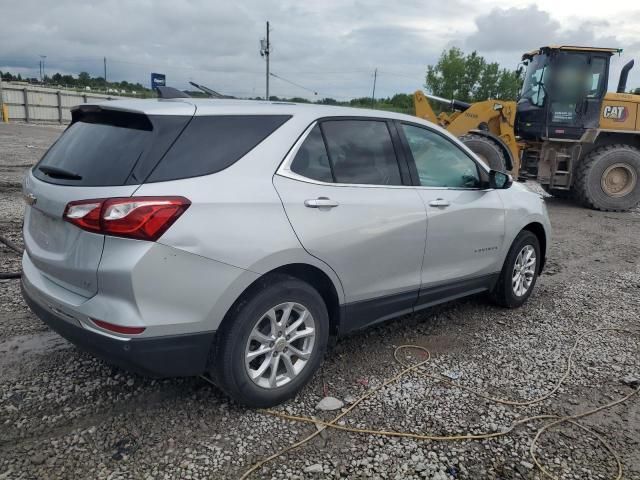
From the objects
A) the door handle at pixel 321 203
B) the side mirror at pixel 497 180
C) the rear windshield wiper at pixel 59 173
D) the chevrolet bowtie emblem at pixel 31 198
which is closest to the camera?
the rear windshield wiper at pixel 59 173

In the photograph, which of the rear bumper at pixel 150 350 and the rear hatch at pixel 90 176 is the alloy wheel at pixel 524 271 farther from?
the rear hatch at pixel 90 176

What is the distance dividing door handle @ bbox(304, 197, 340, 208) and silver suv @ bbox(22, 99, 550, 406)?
11 mm

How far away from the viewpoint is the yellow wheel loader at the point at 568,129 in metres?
10.6

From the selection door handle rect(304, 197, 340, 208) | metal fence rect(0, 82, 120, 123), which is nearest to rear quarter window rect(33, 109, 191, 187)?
door handle rect(304, 197, 340, 208)

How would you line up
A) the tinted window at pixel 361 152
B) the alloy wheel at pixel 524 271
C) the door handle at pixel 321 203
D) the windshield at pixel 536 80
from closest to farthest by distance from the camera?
the door handle at pixel 321 203 < the tinted window at pixel 361 152 < the alloy wheel at pixel 524 271 < the windshield at pixel 536 80

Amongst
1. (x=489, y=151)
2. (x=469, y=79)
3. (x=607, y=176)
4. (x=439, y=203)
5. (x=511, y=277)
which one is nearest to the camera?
(x=439, y=203)

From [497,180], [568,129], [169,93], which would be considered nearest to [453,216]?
[497,180]

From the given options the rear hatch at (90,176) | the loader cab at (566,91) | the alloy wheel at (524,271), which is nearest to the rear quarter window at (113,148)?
the rear hatch at (90,176)

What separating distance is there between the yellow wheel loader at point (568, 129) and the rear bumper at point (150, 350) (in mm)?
8864

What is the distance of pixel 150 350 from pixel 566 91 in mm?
10690

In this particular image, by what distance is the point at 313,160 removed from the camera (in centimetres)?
320

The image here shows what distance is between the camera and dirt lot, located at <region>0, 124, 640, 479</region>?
8.66 feet

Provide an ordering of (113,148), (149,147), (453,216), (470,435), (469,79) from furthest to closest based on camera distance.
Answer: (469,79) → (453,216) → (470,435) → (113,148) → (149,147)

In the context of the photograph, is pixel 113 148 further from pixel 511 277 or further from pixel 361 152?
pixel 511 277
